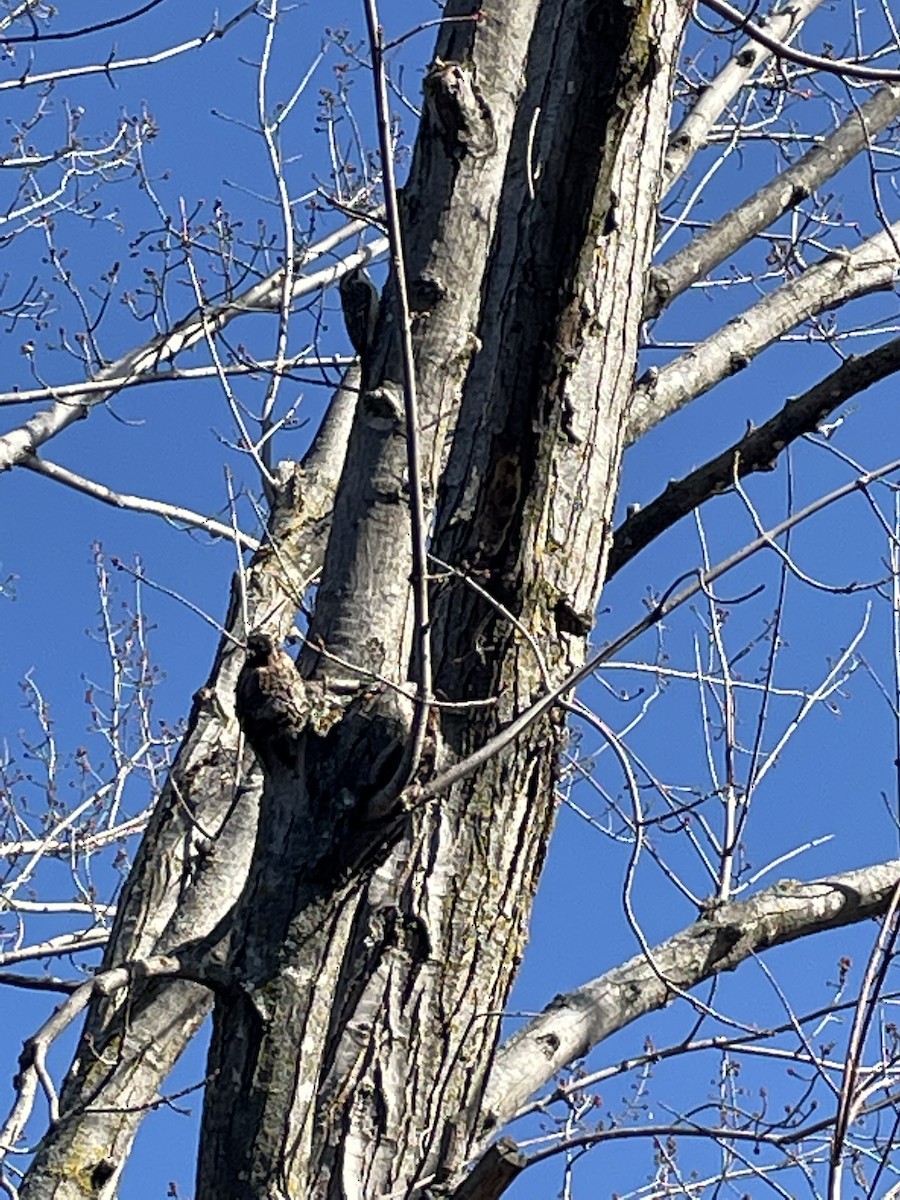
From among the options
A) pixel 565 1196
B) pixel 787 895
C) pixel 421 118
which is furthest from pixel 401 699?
pixel 565 1196

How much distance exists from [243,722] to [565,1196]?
9.45 ft

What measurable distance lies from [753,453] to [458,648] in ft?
2.43

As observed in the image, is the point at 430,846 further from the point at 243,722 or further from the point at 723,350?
the point at 723,350

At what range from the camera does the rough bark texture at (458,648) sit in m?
1.81

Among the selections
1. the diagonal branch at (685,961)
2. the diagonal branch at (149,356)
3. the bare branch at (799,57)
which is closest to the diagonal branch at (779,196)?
the diagonal branch at (149,356)

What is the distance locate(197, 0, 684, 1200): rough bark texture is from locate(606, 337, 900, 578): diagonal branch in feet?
1.00

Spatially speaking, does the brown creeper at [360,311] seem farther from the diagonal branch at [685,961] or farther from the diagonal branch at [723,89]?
the diagonal branch at [723,89]

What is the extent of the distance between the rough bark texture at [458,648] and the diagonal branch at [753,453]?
30 cm

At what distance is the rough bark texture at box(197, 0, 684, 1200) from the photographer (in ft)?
5.94

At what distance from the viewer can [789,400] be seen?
2.48m

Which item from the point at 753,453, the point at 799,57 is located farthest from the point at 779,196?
the point at 799,57

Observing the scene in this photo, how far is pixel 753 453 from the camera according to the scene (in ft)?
8.20

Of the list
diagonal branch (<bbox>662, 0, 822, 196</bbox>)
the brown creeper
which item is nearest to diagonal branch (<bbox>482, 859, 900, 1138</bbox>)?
the brown creeper

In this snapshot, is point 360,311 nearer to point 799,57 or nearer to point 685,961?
point 799,57
